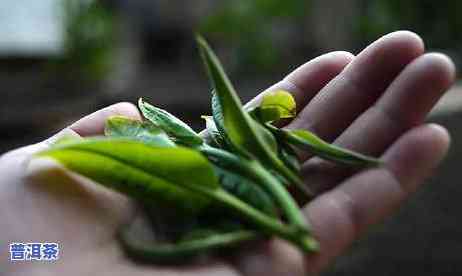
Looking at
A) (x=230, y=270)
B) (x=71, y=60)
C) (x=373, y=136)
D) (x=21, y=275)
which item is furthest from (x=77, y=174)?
(x=71, y=60)

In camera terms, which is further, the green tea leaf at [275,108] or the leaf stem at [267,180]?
the green tea leaf at [275,108]

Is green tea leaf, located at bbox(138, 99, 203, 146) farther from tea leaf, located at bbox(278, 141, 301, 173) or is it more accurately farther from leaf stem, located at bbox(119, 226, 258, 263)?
leaf stem, located at bbox(119, 226, 258, 263)

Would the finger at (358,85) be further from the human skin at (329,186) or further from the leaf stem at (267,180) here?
the leaf stem at (267,180)

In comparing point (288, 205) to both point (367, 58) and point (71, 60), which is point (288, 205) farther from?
point (71, 60)

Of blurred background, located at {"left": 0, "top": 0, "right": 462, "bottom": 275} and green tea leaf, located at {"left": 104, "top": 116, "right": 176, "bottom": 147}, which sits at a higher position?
green tea leaf, located at {"left": 104, "top": 116, "right": 176, "bottom": 147}

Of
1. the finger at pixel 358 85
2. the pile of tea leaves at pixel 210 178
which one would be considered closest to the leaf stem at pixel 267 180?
the pile of tea leaves at pixel 210 178

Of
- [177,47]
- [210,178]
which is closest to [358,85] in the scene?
[210,178]

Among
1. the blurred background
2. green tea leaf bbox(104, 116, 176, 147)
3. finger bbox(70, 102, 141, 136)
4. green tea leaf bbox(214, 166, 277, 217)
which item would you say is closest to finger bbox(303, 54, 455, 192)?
green tea leaf bbox(214, 166, 277, 217)
